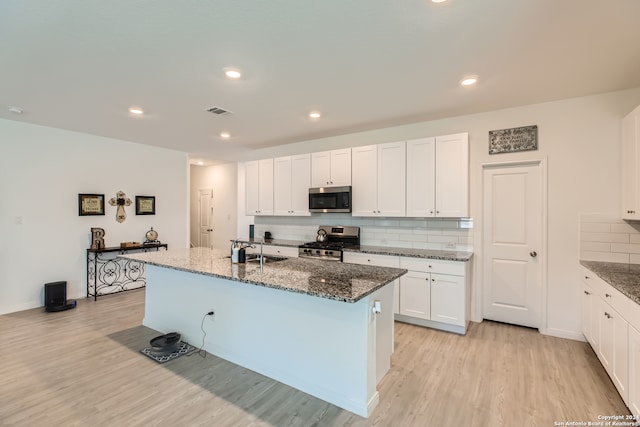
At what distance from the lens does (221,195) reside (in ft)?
25.0

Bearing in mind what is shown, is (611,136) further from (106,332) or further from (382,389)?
(106,332)

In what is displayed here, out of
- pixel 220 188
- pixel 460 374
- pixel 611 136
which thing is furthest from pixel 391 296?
pixel 220 188

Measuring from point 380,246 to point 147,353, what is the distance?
121 inches

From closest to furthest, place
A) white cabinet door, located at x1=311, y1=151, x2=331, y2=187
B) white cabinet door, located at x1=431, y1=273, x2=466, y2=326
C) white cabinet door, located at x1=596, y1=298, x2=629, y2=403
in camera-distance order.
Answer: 1. white cabinet door, located at x1=596, y1=298, x2=629, y2=403
2. white cabinet door, located at x1=431, y1=273, x2=466, y2=326
3. white cabinet door, located at x1=311, y1=151, x2=331, y2=187

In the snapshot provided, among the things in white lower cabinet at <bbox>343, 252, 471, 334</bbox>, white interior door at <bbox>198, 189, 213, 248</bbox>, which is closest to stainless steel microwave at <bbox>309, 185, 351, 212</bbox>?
white lower cabinet at <bbox>343, 252, 471, 334</bbox>

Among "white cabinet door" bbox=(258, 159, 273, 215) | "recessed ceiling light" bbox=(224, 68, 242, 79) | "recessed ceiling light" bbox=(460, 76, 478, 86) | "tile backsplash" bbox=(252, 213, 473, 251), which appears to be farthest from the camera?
"white cabinet door" bbox=(258, 159, 273, 215)

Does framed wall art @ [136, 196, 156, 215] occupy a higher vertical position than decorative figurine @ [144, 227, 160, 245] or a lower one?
higher

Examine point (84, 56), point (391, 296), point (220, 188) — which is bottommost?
point (391, 296)

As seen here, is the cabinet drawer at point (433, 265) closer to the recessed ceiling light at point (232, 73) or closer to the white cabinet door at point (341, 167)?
the white cabinet door at point (341, 167)

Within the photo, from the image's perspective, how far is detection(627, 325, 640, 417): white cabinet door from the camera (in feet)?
5.92

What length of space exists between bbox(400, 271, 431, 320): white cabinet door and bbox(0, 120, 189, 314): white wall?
15.2 feet

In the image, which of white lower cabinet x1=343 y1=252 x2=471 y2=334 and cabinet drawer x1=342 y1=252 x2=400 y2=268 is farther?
cabinet drawer x1=342 y1=252 x2=400 y2=268

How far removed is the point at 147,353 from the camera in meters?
2.91

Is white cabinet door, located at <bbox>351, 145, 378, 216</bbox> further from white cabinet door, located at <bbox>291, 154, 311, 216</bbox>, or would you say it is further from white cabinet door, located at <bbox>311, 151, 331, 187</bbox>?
white cabinet door, located at <bbox>291, 154, 311, 216</bbox>
